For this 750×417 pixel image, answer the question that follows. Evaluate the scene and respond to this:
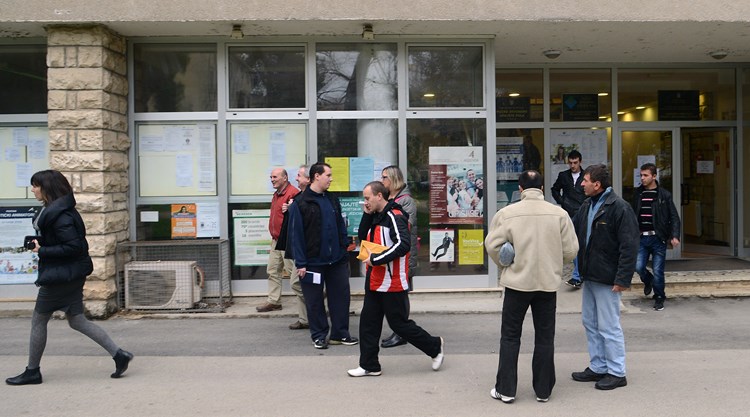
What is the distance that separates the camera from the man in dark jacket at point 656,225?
829 centimetres

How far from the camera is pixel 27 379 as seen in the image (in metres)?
5.62

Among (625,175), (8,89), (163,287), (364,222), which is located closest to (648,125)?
(625,175)

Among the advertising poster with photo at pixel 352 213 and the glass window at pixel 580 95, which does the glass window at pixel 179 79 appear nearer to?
the advertising poster with photo at pixel 352 213

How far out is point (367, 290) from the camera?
227 inches

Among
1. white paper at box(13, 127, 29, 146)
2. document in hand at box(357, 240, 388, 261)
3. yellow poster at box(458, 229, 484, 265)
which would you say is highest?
white paper at box(13, 127, 29, 146)

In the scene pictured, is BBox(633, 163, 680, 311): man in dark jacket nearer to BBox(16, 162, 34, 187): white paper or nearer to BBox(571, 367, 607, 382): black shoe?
BBox(571, 367, 607, 382): black shoe

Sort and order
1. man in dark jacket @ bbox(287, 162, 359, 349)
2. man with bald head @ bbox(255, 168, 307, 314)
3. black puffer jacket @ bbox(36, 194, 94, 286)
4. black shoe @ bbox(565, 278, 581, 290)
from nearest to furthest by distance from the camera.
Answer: black puffer jacket @ bbox(36, 194, 94, 286) → man in dark jacket @ bbox(287, 162, 359, 349) → man with bald head @ bbox(255, 168, 307, 314) → black shoe @ bbox(565, 278, 581, 290)

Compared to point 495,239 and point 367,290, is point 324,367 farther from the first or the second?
point 495,239

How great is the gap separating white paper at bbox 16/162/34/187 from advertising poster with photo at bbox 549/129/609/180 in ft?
26.2

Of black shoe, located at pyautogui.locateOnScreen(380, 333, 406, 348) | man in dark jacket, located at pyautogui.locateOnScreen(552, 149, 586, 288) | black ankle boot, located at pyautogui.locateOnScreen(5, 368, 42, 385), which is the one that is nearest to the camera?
black ankle boot, located at pyautogui.locateOnScreen(5, 368, 42, 385)

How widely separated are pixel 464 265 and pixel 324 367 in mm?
3401

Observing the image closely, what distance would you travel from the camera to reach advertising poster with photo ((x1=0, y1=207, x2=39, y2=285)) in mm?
8859

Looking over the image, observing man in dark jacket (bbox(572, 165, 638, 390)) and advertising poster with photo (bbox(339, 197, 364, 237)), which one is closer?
man in dark jacket (bbox(572, 165, 638, 390))

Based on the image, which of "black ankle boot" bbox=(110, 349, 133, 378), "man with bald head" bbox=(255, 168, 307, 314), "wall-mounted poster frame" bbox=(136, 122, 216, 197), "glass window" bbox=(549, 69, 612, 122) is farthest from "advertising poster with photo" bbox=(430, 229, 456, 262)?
"black ankle boot" bbox=(110, 349, 133, 378)
